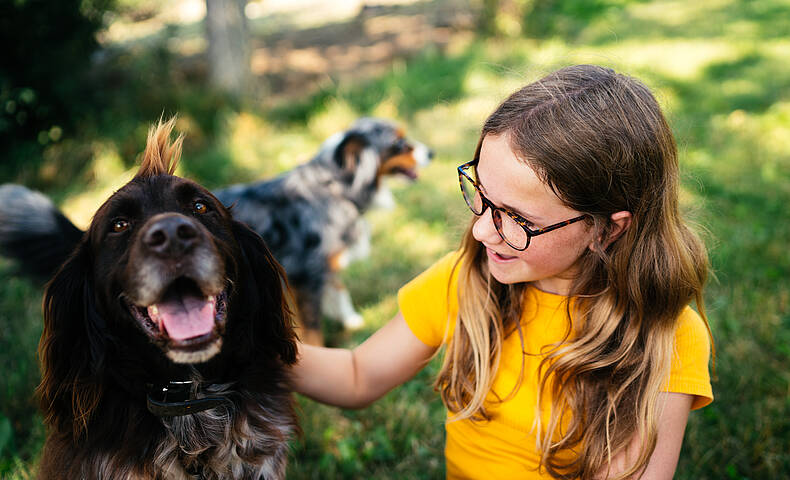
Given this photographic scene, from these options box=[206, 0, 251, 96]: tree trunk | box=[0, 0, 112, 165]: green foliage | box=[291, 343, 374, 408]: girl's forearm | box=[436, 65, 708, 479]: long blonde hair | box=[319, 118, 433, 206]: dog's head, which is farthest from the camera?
box=[206, 0, 251, 96]: tree trunk

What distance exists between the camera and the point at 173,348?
5.07 ft

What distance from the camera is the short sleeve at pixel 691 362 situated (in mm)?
1719

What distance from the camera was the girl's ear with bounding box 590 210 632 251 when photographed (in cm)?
174

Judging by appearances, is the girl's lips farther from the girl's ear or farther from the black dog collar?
the black dog collar

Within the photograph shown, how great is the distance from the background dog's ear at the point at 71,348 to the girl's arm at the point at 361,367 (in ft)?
2.15

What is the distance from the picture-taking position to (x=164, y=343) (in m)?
1.57

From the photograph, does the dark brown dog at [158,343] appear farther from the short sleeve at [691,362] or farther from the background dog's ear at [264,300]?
the short sleeve at [691,362]

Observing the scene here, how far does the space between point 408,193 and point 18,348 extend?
3.30m

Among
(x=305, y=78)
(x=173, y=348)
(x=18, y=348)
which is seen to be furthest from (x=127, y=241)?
(x=305, y=78)

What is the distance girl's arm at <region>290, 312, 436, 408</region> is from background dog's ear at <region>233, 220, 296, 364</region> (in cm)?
16

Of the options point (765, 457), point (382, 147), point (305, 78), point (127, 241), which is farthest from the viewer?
point (305, 78)

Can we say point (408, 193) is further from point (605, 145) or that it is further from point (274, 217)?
point (605, 145)

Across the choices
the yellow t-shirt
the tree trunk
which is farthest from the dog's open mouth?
the tree trunk

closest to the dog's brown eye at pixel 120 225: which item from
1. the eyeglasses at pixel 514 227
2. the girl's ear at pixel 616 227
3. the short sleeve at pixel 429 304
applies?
the short sleeve at pixel 429 304
